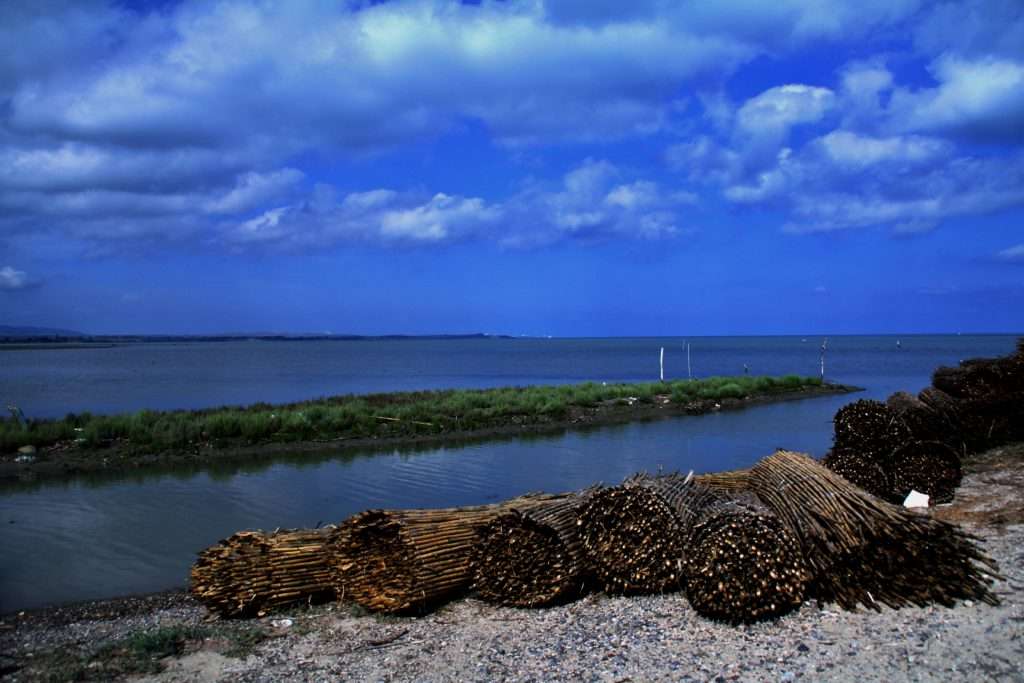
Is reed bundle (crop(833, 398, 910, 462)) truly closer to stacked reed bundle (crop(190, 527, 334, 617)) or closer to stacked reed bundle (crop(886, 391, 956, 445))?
stacked reed bundle (crop(886, 391, 956, 445))

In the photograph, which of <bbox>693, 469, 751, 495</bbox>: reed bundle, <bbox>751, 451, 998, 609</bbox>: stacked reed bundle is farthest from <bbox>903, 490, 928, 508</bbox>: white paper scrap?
<bbox>751, 451, 998, 609</bbox>: stacked reed bundle

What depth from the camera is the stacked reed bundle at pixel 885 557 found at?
740 centimetres

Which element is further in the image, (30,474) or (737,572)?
(30,474)

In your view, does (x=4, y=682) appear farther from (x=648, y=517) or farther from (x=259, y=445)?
(x=259, y=445)

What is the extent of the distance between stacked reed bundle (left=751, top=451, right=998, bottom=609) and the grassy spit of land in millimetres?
17342

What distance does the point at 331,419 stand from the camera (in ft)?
83.4

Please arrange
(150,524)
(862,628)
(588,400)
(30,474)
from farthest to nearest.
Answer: (588,400), (30,474), (150,524), (862,628)

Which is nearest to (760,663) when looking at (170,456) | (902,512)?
(902,512)

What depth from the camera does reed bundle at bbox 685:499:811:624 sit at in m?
7.27

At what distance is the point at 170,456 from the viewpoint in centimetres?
2162

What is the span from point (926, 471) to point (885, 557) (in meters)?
4.82

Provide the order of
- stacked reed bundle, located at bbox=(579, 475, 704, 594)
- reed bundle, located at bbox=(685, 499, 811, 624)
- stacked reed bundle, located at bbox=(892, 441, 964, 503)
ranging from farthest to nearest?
stacked reed bundle, located at bbox=(892, 441, 964, 503)
stacked reed bundle, located at bbox=(579, 475, 704, 594)
reed bundle, located at bbox=(685, 499, 811, 624)

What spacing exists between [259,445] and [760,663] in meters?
18.9

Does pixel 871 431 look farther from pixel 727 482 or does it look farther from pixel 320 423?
pixel 320 423
